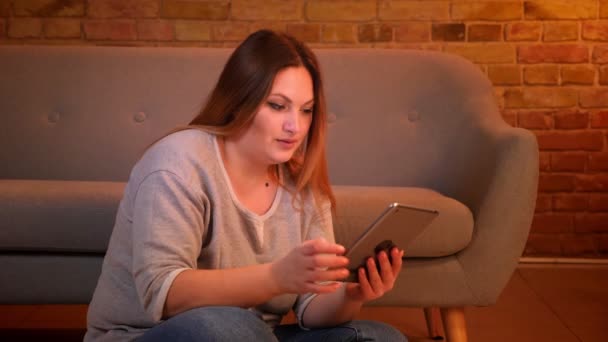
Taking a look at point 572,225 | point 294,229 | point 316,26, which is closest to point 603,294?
point 572,225

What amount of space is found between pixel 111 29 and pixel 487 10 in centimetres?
150

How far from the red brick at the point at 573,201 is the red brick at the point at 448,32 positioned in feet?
2.47

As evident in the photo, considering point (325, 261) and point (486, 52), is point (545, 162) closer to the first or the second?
point (486, 52)

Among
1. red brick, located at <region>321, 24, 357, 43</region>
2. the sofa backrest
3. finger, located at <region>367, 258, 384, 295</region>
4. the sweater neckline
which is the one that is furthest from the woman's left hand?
red brick, located at <region>321, 24, 357, 43</region>

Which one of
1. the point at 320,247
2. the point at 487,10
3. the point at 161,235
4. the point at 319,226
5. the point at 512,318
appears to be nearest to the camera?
the point at 320,247

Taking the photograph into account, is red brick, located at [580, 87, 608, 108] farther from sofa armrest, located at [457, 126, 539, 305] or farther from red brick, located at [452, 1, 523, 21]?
sofa armrest, located at [457, 126, 539, 305]

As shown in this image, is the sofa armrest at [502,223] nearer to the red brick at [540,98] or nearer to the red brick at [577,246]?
the red brick at [540,98]

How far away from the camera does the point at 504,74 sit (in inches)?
124

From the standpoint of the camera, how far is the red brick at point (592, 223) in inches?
125

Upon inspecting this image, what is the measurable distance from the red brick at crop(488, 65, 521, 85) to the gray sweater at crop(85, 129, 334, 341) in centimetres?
193

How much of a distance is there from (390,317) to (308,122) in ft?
4.12

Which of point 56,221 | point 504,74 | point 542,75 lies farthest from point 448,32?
point 56,221

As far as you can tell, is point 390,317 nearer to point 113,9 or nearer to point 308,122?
point 308,122

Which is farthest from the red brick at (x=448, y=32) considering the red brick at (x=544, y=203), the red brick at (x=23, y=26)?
the red brick at (x=23, y=26)
